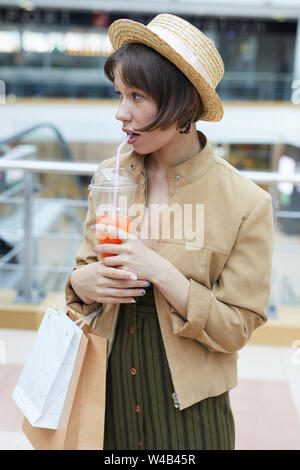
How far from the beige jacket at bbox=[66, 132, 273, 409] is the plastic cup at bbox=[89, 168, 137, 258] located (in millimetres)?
66

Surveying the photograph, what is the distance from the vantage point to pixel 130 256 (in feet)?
2.74

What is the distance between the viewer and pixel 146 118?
84 cm

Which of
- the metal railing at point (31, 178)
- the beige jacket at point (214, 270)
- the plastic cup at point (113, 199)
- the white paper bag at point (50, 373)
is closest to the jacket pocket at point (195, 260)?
the beige jacket at point (214, 270)

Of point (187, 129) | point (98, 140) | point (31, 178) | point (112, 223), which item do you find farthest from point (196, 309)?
point (98, 140)

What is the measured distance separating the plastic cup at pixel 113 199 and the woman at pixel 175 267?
0.03 metres

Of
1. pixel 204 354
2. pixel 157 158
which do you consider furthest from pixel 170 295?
pixel 157 158

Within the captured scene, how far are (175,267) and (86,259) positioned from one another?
0.21m

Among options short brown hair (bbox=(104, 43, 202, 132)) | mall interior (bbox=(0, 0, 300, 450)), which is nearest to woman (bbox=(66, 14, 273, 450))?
short brown hair (bbox=(104, 43, 202, 132))

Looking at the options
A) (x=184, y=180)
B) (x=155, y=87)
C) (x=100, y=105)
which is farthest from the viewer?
(x=100, y=105)

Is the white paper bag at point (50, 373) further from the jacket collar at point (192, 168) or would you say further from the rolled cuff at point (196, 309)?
the jacket collar at point (192, 168)

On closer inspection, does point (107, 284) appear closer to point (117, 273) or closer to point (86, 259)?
point (117, 273)

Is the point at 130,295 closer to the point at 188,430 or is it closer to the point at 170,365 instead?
the point at 170,365

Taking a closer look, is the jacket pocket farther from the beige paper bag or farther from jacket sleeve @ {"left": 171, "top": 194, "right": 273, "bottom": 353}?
the beige paper bag

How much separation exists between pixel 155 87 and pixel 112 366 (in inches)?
22.1
